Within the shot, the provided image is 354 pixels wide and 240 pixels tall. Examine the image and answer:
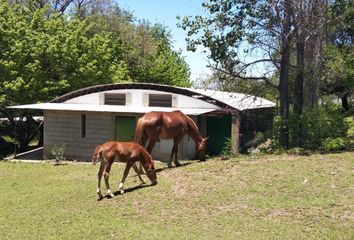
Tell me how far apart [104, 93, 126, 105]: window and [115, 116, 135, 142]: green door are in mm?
1243

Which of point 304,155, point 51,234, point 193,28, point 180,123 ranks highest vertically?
point 193,28

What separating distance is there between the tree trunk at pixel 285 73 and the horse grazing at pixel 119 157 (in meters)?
6.68

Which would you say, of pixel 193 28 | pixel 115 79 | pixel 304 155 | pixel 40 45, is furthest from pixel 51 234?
pixel 115 79

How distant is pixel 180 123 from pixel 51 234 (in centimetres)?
710

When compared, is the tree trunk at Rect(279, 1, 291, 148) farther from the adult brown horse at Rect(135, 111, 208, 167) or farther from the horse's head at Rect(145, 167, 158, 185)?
the horse's head at Rect(145, 167, 158, 185)

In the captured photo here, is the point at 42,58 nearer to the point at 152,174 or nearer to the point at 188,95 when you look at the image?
the point at 188,95

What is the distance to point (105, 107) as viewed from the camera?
21.1 m

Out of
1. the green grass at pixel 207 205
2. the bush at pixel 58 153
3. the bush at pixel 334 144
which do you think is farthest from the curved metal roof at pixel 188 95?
the green grass at pixel 207 205

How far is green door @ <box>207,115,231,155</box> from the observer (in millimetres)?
20766

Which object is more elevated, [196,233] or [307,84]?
[307,84]

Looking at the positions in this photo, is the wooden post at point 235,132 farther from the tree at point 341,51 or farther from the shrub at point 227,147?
the tree at point 341,51

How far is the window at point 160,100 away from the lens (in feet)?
68.4

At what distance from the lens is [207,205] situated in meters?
9.85

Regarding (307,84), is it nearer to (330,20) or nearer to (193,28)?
(330,20)
